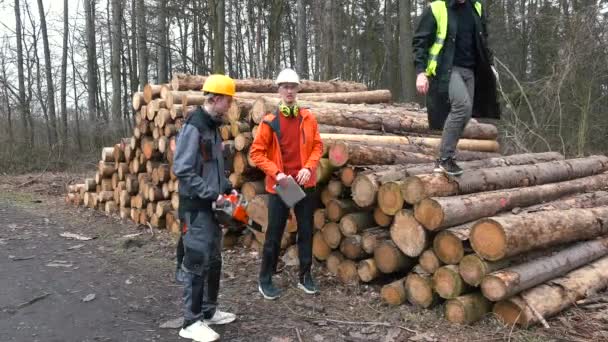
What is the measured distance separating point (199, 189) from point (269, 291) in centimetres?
181

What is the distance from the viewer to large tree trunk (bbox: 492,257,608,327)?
452 cm

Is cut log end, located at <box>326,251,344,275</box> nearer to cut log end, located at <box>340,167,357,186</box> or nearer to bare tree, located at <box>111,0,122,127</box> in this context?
cut log end, located at <box>340,167,357,186</box>

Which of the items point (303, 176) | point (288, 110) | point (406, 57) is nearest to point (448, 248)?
point (303, 176)

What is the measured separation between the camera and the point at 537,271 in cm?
474

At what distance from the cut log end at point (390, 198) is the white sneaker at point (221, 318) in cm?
183

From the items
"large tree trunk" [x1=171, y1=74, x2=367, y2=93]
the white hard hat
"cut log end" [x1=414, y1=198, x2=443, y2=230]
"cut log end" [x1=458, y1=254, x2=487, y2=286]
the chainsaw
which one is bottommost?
"cut log end" [x1=458, y1=254, x2=487, y2=286]

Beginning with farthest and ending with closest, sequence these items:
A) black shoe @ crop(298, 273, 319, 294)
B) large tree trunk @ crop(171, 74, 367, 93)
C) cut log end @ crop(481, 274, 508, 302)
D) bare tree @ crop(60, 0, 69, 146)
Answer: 1. bare tree @ crop(60, 0, 69, 146)
2. large tree trunk @ crop(171, 74, 367, 93)
3. black shoe @ crop(298, 273, 319, 294)
4. cut log end @ crop(481, 274, 508, 302)

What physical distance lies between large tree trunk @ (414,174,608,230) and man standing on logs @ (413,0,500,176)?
17.6 inches

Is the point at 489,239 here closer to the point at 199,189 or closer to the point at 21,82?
the point at 199,189

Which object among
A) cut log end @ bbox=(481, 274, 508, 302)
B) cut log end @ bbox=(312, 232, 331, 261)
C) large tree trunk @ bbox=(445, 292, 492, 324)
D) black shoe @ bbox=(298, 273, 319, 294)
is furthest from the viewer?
cut log end @ bbox=(312, 232, 331, 261)

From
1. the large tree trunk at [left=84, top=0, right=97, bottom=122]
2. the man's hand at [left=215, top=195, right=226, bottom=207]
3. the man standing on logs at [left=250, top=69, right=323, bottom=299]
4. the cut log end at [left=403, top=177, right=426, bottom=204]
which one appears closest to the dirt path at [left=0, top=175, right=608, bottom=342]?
the man standing on logs at [left=250, top=69, right=323, bottom=299]

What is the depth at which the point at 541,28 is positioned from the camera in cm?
1991

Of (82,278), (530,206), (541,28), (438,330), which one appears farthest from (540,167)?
(541,28)

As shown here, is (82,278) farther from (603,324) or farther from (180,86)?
(603,324)
